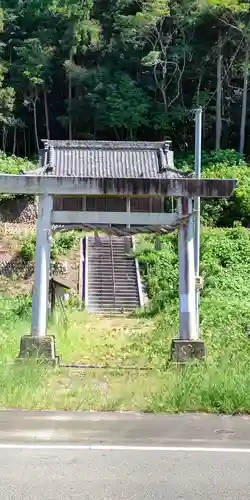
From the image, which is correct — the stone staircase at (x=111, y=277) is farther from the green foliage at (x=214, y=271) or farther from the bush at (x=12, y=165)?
the bush at (x=12, y=165)

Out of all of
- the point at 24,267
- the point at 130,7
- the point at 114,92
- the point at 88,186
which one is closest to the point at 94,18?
the point at 130,7

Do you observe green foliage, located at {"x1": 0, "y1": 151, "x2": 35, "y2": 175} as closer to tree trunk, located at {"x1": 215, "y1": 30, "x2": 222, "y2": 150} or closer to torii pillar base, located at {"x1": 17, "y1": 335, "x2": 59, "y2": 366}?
tree trunk, located at {"x1": 215, "y1": 30, "x2": 222, "y2": 150}

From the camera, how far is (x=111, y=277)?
20109 mm

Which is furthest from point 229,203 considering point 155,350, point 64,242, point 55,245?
point 155,350

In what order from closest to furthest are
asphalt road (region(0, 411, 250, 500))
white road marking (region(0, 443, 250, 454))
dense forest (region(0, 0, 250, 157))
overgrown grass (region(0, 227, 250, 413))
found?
asphalt road (region(0, 411, 250, 500)) < white road marking (region(0, 443, 250, 454)) < overgrown grass (region(0, 227, 250, 413)) < dense forest (region(0, 0, 250, 157))

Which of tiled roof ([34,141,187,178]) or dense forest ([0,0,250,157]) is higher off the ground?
dense forest ([0,0,250,157])

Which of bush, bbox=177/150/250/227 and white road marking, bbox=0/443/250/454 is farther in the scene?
bush, bbox=177/150/250/227

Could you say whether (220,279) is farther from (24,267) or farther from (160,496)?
(160,496)

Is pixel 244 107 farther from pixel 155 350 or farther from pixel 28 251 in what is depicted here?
pixel 155 350

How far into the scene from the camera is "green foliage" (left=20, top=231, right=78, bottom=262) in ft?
67.9

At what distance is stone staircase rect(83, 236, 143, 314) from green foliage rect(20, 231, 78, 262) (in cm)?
57

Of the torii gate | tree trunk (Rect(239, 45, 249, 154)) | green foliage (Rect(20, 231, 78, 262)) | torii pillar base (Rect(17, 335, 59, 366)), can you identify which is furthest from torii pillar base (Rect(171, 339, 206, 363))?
tree trunk (Rect(239, 45, 249, 154))

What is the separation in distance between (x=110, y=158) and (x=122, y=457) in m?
15.5

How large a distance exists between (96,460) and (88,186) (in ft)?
16.5
